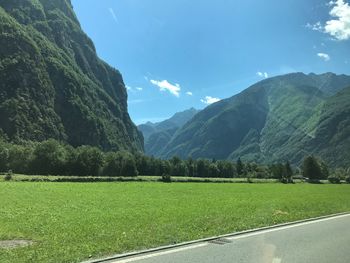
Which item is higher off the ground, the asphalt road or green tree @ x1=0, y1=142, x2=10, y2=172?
green tree @ x1=0, y1=142, x2=10, y2=172

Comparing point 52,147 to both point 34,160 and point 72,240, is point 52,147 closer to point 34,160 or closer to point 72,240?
point 34,160

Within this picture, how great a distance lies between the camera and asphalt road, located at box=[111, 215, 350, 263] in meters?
13.6

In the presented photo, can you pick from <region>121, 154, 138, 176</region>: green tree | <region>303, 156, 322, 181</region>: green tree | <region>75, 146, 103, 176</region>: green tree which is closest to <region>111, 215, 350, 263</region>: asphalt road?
<region>75, 146, 103, 176</region>: green tree

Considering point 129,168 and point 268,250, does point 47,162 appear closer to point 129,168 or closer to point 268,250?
point 129,168

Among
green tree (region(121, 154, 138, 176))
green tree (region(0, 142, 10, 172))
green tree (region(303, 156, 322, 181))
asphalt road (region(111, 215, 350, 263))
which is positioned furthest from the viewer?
green tree (region(303, 156, 322, 181))

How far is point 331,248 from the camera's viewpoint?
16.2 metres

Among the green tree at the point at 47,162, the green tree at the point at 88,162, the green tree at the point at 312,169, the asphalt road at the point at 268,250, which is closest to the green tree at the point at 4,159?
the green tree at the point at 47,162

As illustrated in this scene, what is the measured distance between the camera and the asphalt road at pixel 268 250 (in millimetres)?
13633

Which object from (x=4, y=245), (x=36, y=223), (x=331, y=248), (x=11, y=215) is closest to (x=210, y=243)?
(x=331, y=248)

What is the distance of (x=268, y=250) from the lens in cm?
1533

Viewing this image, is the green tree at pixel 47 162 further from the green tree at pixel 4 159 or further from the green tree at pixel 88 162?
the green tree at pixel 4 159

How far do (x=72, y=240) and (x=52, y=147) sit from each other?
131 meters

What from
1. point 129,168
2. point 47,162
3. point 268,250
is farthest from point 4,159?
point 268,250

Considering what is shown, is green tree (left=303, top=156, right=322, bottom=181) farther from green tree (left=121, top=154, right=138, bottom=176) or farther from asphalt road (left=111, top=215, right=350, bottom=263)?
asphalt road (left=111, top=215, right=350, bottom=263)
